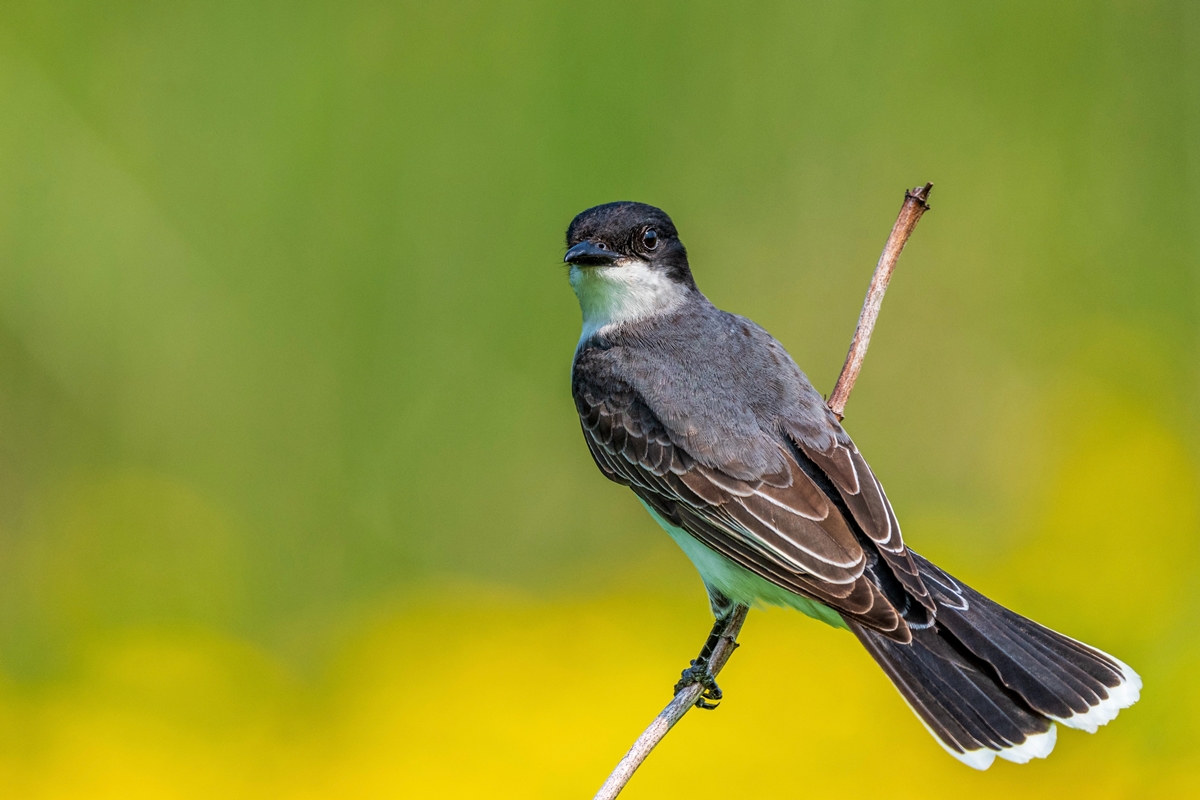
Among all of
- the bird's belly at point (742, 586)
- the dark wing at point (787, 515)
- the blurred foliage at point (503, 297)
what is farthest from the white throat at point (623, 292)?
the blurred foliage at point (503, 297)

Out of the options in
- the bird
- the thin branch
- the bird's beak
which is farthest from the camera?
the bird's beak

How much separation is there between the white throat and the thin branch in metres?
1.45

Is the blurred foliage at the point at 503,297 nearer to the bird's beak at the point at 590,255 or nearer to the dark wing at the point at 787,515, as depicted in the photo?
the dark wing at the point at 787,515

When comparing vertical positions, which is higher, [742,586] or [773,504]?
[773,504]

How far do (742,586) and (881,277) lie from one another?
129 cm

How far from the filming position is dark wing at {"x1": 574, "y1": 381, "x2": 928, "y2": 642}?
13.4ft

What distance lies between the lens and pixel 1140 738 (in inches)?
172

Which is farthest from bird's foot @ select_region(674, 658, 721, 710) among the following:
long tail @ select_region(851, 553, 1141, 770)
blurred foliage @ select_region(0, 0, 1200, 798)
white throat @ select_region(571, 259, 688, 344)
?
white throat @ select_region(571, 259, 688, 344)

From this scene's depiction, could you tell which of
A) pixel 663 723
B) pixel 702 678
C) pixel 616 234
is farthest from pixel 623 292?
pixel 663 723

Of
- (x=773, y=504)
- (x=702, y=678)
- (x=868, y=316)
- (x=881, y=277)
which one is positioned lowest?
(x=702, y=678)

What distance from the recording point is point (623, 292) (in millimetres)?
5039

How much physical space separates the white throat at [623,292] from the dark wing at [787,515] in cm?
43

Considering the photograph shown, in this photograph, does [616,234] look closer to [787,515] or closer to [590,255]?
[590,255]

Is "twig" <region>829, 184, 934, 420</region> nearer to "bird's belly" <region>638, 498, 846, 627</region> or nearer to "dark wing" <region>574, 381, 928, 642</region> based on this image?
"dark wing" <region>574, 381, 928, 642</region>
